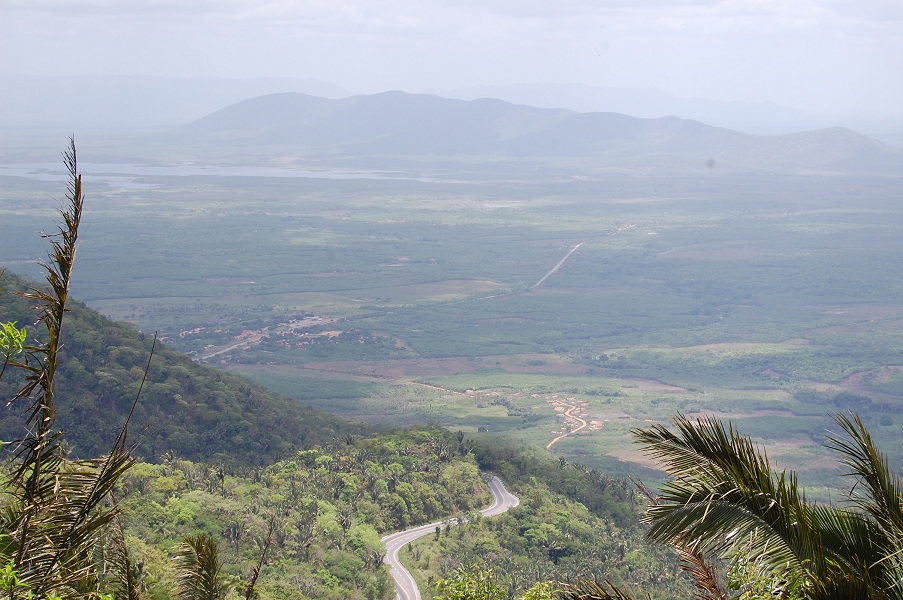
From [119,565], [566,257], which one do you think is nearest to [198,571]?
[119,565]

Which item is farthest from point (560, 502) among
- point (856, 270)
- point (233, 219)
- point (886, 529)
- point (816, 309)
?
point (233, 219)

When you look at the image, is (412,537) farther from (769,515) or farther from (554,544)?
(769,515)

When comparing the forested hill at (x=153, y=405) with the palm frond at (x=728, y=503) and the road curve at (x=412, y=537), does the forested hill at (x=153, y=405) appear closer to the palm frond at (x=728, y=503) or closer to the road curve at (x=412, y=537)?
the road curve at (x=412, y=537)

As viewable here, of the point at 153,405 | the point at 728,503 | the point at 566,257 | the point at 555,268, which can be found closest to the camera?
the point at 728,503

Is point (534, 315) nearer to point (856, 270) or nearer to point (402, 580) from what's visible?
point (856, 270)

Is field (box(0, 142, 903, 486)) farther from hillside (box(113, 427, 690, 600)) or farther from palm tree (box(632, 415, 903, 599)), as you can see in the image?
palm tree (box(632, 415, 903, 599))

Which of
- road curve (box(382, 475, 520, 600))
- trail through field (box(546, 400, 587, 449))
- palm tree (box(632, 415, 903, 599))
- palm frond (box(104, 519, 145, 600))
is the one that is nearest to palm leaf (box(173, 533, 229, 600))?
palm frond (box(104, 519, 145, 600))
